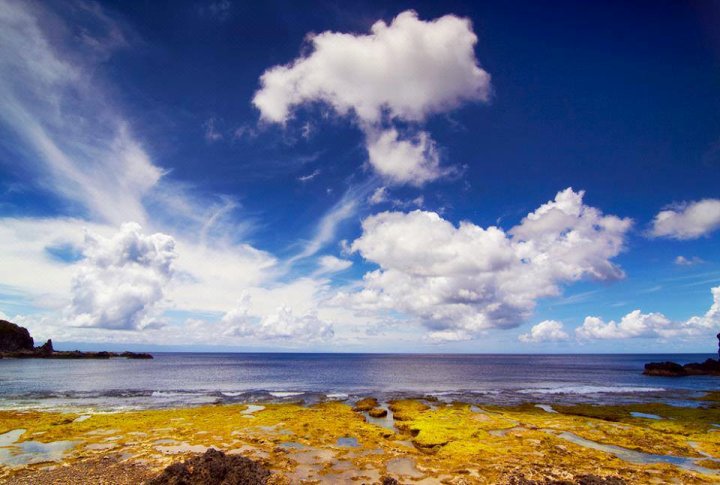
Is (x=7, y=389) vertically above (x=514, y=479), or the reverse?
(x=514, y=479)

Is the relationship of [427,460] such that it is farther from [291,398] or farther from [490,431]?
[291,398]

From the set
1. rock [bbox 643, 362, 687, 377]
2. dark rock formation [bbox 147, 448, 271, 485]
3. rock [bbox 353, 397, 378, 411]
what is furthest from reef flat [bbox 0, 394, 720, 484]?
rock [bbox 643, 362, 687, 377]

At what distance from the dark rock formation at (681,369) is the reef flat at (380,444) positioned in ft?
356

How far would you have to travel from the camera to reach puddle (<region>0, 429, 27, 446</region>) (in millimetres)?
34938

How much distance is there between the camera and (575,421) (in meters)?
46.8

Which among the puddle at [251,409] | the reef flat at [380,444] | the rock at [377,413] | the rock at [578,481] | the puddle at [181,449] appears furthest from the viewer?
the rock at [377,413]

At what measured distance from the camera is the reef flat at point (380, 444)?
26.9 meters

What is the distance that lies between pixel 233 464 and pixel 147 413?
105 feet

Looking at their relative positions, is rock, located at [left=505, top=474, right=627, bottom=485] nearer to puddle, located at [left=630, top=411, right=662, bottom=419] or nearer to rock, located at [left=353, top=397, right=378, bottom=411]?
puddle, located at [left=630, top=411, right=662, bottom=419]

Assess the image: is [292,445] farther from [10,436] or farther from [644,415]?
[644,415]

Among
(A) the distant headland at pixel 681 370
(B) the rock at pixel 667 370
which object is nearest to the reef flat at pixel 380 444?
(B) the rock at pixel 667 370

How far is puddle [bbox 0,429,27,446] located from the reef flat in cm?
18

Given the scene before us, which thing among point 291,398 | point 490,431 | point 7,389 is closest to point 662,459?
point 490,431

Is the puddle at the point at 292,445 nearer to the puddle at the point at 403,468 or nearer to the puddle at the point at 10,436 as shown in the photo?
the puddle at the point at 403,468
